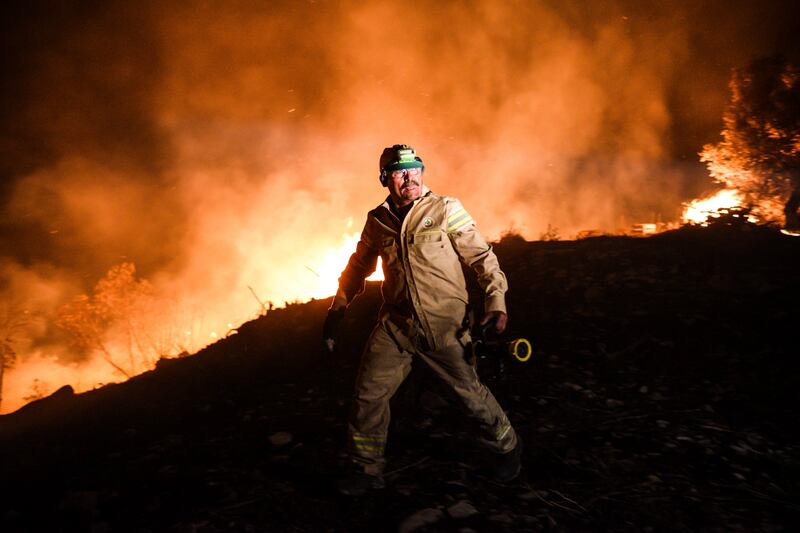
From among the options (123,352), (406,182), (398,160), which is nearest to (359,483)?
(406,182)

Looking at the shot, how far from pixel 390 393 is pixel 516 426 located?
1.47 metres

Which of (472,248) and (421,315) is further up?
(472,248)

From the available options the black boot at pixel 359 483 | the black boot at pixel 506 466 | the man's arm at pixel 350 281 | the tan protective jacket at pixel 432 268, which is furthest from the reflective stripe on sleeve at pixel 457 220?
the black boot at pixel 359 483

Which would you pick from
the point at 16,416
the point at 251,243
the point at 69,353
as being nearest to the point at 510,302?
the point at 16,416

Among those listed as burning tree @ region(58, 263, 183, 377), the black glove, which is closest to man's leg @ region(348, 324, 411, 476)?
the black glove

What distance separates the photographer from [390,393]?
2.90m

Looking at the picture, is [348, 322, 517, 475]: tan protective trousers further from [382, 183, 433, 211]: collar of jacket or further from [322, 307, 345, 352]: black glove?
[382, 183, 433, 211]: collar of jacket

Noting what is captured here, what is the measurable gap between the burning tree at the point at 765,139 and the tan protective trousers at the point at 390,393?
14995mm

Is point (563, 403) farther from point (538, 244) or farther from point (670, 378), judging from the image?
point (538, 244)

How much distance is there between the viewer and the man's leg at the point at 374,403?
282 centimetres

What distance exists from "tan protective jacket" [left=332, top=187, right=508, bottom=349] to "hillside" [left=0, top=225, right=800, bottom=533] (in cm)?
88

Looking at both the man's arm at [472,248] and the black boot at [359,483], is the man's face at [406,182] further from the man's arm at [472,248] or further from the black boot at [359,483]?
the black boot at [359,483]

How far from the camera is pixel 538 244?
28.6ft

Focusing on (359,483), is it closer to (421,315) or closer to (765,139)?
(421,315)
